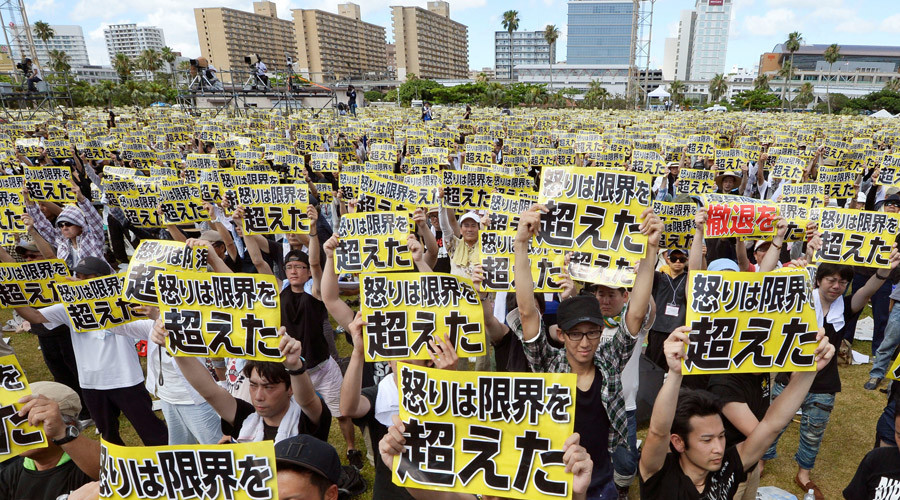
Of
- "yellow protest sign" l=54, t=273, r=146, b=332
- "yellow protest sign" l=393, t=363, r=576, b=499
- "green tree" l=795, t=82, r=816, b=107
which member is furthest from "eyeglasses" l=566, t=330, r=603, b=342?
"green tree" l=795, t=82, r=816, b=107

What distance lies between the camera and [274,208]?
6.12 m

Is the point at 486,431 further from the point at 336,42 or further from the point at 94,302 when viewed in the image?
the point at 336,42

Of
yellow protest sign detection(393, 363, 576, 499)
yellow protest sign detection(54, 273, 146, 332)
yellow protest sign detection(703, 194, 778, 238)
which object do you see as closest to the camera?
yellow protest sign detection(393, 363, 576, 499)

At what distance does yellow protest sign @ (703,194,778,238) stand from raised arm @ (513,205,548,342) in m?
3.00

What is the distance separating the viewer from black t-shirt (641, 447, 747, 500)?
8.91ft

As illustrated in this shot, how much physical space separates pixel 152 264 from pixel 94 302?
0.54 metres

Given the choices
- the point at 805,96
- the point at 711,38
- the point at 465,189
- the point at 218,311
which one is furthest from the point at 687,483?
the point at 711,38

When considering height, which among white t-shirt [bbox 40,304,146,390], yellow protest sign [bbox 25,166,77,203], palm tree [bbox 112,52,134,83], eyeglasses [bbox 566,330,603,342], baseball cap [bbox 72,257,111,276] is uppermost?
palm tree [bbox 112,52,134,83]

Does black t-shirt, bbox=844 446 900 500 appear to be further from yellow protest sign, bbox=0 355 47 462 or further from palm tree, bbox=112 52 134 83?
palm tree, bbox=112 52 134 83

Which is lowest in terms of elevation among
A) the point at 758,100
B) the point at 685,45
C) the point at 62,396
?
the point at 62,396

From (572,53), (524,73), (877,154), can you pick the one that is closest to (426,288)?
(877,154)

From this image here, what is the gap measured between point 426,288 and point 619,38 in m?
150

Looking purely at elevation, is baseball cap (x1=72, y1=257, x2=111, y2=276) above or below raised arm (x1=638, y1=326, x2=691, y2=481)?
above

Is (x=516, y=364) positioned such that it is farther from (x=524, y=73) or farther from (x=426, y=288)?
(x=524, y=73)
